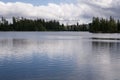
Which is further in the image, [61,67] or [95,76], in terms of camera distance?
[61,67]

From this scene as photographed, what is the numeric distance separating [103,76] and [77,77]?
2.53m

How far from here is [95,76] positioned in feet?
81.7

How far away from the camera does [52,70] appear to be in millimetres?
28203

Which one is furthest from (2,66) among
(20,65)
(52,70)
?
(52,70)

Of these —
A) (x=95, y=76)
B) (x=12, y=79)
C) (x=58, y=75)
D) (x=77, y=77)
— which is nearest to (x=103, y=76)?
(x=95, y=76)

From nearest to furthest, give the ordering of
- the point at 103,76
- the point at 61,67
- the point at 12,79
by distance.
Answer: the point at 12,79 → the point at 103,76 → the point at 61,67

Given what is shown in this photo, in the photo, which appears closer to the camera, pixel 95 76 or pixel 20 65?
pixel 95 76

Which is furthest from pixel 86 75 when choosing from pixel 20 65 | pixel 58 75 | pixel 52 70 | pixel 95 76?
pixel 20 65

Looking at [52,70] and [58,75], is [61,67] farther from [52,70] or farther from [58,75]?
[58,75]

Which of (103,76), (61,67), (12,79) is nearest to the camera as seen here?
(12,79)

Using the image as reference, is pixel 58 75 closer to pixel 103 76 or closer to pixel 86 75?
pixel 86 75

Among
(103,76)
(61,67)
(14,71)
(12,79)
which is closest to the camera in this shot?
(12,79)

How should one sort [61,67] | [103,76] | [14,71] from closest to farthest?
[103,76]
[14,71]
[61,67]

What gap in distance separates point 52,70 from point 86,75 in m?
4.37
